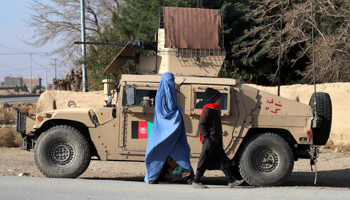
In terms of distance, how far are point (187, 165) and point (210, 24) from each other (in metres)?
3.53

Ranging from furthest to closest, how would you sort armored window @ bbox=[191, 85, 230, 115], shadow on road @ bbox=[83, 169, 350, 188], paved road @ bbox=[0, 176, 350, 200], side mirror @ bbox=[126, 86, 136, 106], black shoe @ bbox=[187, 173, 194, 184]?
shadow on road @ bbox=[83, 169, 350, 188] < armored window @ bbox=[191, 85, 230, 115] < side mirror @ bbox=[126, 86, 136, 106] < black shoe @ bbox=[187, 173, 194, 184] < paved road @ bbox=[0, 176, 350, 200]

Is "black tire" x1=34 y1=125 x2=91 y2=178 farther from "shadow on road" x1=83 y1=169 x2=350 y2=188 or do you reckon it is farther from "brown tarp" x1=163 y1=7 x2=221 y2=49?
"brown tarp" x1=163 y1=7 x2=221 y2=49

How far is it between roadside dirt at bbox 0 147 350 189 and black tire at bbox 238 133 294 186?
1024 mm

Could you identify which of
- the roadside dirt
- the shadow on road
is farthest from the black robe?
the roadside dirt

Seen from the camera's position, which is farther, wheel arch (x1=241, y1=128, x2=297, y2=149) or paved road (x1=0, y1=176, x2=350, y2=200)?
wheel arch (x1=241, y1=128, x2=297, y2=149)

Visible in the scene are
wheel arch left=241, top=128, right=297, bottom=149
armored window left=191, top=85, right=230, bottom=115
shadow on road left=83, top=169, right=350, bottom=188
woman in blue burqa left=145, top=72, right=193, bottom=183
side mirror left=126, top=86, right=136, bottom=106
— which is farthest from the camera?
shadow on road left=83, top=169, right=350, bottom=188

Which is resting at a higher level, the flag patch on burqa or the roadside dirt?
the flag patch on burqa

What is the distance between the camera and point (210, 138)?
20.7ft

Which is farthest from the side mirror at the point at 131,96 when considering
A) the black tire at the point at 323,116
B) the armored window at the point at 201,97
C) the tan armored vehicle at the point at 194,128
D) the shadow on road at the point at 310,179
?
the black tire at the point at 323,116

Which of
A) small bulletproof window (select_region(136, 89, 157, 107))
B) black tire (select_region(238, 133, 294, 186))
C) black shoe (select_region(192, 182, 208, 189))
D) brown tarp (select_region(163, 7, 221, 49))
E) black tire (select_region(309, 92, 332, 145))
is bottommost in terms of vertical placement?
black shoe (select_region(192, 182, 208, 189))

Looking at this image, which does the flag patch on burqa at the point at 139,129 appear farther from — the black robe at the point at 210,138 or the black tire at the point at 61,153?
the black robe at the point at 210,138

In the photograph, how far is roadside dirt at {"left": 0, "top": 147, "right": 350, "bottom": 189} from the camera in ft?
28.2

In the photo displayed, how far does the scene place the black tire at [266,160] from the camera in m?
7.11

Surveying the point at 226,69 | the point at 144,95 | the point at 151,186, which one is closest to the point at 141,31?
the point at 226,69
